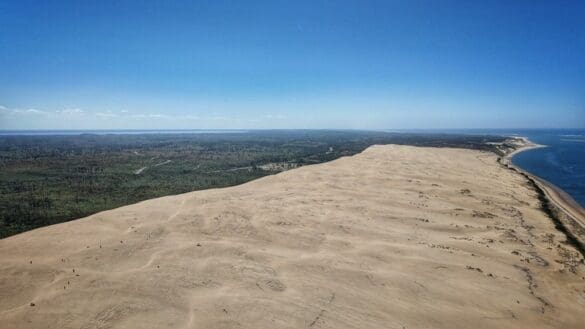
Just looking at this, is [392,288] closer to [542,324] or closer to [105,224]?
[542,324]

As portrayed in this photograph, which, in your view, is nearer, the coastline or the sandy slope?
the sandy slope

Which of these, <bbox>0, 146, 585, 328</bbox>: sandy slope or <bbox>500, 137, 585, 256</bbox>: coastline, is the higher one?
<bbox>0, 146, 585, 328</bbox>: sandy slope

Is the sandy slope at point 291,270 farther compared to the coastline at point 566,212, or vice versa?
the coastline at point 566,212

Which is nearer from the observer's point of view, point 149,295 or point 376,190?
point 149,295

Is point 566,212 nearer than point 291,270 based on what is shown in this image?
No

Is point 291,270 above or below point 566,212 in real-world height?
above

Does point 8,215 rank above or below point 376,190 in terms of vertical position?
below

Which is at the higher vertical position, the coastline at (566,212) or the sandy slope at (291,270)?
the sandy slope at (291,270)

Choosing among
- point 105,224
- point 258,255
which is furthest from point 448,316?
point 105,224
